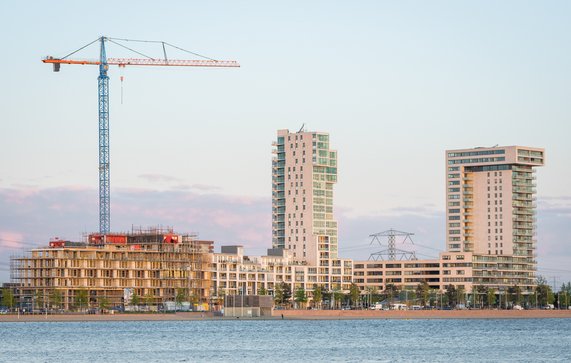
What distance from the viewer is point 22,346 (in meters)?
145

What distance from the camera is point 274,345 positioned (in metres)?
148

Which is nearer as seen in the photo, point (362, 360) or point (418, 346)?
point (362, 360)

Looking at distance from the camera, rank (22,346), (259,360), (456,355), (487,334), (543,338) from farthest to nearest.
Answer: (487,334)
(543,338)
(22,346)
(456,355)
(259,360)

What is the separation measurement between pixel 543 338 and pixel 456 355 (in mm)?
48585

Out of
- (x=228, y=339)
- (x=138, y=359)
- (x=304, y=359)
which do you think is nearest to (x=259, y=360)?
(x=304, y=359)

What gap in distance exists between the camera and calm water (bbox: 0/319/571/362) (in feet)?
408

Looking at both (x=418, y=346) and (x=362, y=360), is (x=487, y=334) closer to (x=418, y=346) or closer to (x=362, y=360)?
(x=418, y=346)

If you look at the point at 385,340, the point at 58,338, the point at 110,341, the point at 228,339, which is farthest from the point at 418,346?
the point at 58,338

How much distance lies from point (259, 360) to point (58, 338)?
54.4 meters

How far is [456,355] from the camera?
128500mm

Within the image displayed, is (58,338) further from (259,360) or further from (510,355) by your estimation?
(510,355)

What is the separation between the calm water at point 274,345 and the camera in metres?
124

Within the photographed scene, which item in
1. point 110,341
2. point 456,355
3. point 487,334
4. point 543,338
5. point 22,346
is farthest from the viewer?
point 487,334

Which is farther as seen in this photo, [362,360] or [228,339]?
[228,339]
